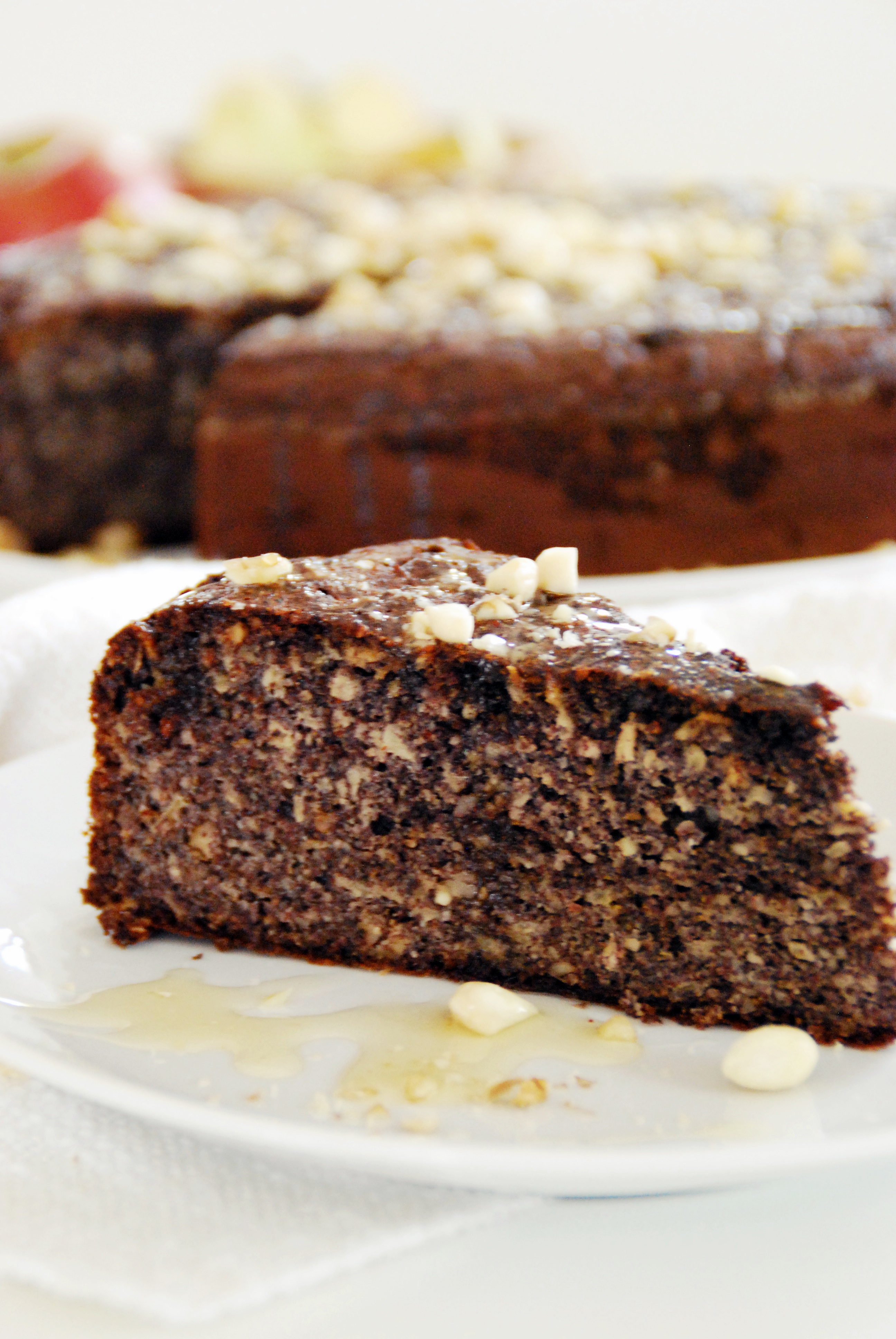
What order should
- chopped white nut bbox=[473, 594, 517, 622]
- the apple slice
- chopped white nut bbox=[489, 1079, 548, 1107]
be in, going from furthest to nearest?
the apple slice
chopped white nut bbox=[473, 594, 517, 622]
chopped white nut bbox=[489, 1079, 548, 1107]

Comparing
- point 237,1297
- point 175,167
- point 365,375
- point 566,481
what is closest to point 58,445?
point 365,375

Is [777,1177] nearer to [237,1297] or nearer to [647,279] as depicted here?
[237,1297]

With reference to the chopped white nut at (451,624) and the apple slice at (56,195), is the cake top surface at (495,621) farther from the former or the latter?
the apple slice at (56,195)

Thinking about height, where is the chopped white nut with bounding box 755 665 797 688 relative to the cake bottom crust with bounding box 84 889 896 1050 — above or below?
above

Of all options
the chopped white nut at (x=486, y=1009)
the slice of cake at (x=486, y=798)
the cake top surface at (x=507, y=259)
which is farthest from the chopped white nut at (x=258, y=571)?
the cake top surface at (x=507, y=259)

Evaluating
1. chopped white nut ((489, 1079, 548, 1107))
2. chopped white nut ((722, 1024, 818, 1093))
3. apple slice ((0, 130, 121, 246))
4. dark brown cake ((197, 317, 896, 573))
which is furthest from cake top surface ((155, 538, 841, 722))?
apple slice ((0, 130, 121, 246))

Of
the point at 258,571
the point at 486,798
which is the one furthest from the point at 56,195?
the point at 486,798

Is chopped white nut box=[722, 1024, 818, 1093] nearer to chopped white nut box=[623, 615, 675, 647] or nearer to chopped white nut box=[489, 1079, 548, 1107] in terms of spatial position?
chopped white nut box=[489, 1079, 548, 1107]
